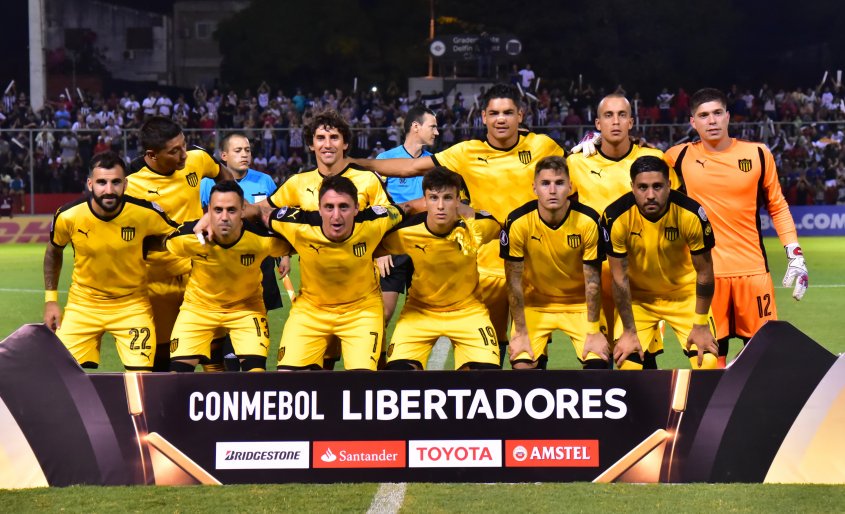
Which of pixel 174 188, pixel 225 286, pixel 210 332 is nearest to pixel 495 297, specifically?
pixel 225 286

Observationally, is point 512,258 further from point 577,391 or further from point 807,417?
point 807,417

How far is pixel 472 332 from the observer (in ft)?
23.2

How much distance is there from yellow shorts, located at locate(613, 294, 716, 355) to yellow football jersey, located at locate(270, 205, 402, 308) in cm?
156

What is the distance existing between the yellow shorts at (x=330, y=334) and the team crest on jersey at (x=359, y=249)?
36 cm

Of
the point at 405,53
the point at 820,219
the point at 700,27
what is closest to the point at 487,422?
the point at 820,219

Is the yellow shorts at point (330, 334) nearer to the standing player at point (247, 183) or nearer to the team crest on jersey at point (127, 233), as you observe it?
the team crest on jersey at point (127, 233)

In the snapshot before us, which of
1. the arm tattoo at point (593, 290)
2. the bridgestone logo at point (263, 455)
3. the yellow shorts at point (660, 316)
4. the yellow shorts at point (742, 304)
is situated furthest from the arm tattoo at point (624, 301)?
the bridgestone logo at point (263, 455)

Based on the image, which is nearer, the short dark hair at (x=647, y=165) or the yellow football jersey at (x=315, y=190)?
the short dark hair at (x=647, y=165)

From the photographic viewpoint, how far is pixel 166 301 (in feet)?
25.6

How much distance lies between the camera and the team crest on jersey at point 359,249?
687 centimetres

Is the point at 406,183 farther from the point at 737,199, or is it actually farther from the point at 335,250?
the point at 737,199

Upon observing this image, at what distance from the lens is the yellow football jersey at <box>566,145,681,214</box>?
7.24 metres

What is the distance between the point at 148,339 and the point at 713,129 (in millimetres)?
3748

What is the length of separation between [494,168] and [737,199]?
1530 millimetres
